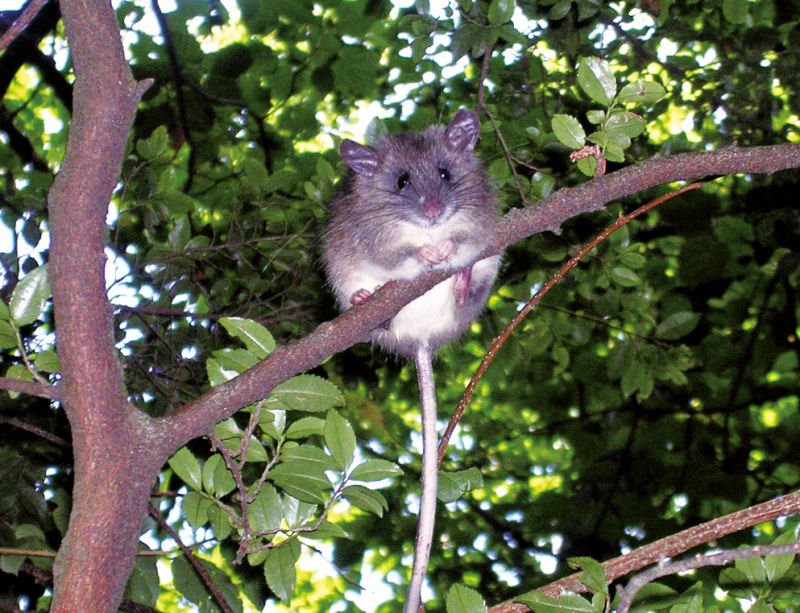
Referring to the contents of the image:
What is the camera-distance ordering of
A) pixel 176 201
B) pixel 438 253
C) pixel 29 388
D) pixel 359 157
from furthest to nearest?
pixel 176 201 → pixel 359 157 → pixel 438 253 → pixel 29 388

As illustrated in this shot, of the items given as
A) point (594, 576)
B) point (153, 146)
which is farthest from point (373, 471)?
point (153, 146)

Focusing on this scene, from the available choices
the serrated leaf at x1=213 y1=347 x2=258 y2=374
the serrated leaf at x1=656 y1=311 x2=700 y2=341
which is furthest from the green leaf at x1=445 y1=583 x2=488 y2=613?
the serrated leaf at x1=656 y1=311 x2=700 y2=341

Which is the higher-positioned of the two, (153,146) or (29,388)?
(153,146)

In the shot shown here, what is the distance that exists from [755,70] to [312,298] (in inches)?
144

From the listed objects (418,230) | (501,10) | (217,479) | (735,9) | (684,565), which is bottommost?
(684,565)

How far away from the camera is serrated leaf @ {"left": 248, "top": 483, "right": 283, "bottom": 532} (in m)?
2.28

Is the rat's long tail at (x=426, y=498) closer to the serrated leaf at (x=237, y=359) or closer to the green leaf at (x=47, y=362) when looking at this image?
the serrated leaf at (x=237, y=359)

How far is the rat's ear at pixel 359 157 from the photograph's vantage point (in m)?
4.09

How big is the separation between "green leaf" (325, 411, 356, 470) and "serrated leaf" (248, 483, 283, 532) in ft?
0.84

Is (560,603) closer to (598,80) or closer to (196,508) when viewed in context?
(196,508)

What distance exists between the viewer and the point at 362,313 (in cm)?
232

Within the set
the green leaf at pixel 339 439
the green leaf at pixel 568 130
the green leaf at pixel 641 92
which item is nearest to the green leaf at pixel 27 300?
the green leaf at pixel 339 439

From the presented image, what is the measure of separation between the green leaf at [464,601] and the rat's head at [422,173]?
2.12m

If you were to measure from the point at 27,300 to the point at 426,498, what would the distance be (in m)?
1.33
